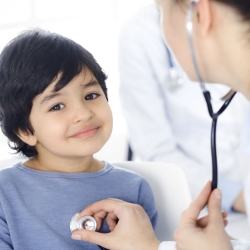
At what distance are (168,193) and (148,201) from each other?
0.08 m

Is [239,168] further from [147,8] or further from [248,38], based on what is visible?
[248,38]

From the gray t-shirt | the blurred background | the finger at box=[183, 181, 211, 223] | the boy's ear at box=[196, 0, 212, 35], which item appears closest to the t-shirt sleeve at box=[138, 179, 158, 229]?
the gray t-shirt

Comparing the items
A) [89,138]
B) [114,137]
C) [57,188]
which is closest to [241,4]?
[89,138]

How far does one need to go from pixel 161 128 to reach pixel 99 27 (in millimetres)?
1017

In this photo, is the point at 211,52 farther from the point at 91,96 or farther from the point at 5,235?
the point at 5,235

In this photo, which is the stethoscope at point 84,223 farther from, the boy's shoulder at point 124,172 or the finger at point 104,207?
the boy's shoulder at point 124,172

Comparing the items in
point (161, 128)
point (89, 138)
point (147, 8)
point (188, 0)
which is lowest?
point (161, 128)

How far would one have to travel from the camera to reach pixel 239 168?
1.79 metres

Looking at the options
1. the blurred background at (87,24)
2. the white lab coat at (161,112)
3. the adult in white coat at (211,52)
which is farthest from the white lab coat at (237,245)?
the blurred background at (87,24)

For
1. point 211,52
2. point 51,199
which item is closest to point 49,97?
point 51,199

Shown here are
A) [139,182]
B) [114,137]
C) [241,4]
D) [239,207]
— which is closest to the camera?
[241,4]

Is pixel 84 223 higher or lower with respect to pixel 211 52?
lower

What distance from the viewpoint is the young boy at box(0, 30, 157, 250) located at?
1.26 m

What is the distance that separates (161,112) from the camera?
1.81 meters
